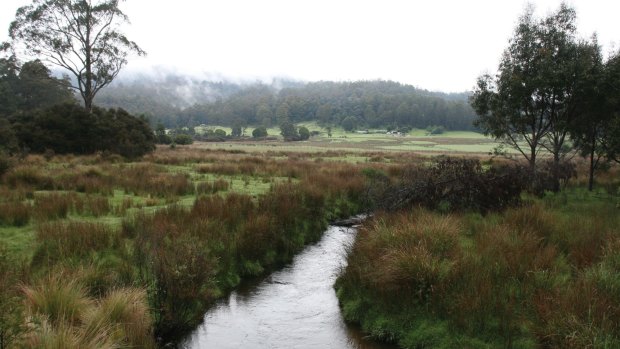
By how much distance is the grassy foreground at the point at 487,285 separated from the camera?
6.36m

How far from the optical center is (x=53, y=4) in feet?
122

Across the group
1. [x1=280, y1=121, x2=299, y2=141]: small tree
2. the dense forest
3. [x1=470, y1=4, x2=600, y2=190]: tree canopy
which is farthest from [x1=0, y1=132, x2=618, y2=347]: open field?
the dense forest

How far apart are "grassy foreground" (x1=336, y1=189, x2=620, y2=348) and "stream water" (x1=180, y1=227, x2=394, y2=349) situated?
1.54 ft

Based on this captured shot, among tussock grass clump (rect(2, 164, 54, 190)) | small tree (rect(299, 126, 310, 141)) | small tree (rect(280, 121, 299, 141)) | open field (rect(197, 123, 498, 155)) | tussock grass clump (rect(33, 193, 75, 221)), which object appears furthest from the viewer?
small tree (rect(299, 126, 310, 141))

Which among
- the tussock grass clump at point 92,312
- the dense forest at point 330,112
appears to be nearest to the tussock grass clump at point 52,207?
the tussock grass clump at point 92,312

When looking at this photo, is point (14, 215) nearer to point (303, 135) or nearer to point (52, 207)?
point (52, 207)

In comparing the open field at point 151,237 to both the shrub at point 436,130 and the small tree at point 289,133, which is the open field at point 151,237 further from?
the shrub at point 436,130

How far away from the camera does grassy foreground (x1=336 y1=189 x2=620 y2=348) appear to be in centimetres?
636

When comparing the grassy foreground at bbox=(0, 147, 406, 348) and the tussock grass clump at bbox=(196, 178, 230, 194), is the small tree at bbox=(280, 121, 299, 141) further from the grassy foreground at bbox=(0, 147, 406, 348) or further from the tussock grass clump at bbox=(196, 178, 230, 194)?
the grassy foreground at bbox=(0, 147, 406, 348)

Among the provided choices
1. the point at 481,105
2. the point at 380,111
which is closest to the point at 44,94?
the point at 481,105

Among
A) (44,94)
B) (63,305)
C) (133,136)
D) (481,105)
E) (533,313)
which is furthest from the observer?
(44,94)

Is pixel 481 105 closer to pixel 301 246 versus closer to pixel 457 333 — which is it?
pixel 301 246

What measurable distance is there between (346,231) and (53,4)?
35865 millimetres

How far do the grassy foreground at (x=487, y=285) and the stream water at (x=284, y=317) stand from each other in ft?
1.54
